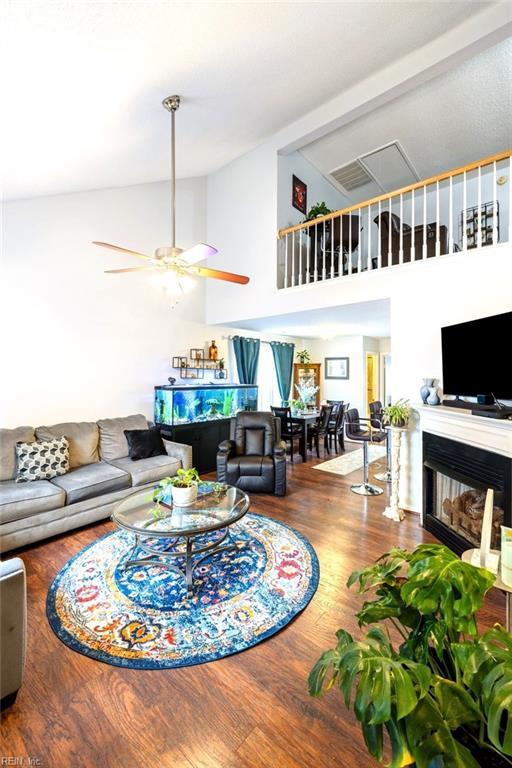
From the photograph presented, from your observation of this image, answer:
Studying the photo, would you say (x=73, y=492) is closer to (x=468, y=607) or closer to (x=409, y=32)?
(x=468, y=607)

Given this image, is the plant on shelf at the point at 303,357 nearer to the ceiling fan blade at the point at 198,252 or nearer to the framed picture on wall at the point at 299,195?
the framed picture on wall at the point at 299,195

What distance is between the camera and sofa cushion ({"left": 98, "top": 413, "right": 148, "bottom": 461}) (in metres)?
4.05

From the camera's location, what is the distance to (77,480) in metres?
3.23

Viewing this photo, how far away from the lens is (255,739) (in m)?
1.35

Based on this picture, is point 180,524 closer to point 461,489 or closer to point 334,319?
point 461,489

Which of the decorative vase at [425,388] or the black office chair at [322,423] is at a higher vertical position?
the decorative vase at [425,388]

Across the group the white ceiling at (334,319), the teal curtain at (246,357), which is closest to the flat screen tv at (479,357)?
the white ceiling at (334,319)

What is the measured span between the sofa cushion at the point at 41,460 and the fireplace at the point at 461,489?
372 cm

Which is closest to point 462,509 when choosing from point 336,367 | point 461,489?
point 461,489

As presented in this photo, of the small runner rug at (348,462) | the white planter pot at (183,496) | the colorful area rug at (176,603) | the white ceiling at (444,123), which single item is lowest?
the small runner rug at (348,462)

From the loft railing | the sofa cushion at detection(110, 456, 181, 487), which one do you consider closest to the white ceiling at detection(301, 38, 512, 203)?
the loft railing

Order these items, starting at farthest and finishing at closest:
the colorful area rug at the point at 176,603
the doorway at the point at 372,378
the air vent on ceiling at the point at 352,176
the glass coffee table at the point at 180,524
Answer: the doorway at the point at 372,378 → the air vent on ceiling at the point at 352,176 → the glass coffee table at the point at 180,524 → the colorful area rug at the point at 176,603

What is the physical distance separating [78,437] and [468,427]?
3.96m

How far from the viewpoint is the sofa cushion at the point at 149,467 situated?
366cm
